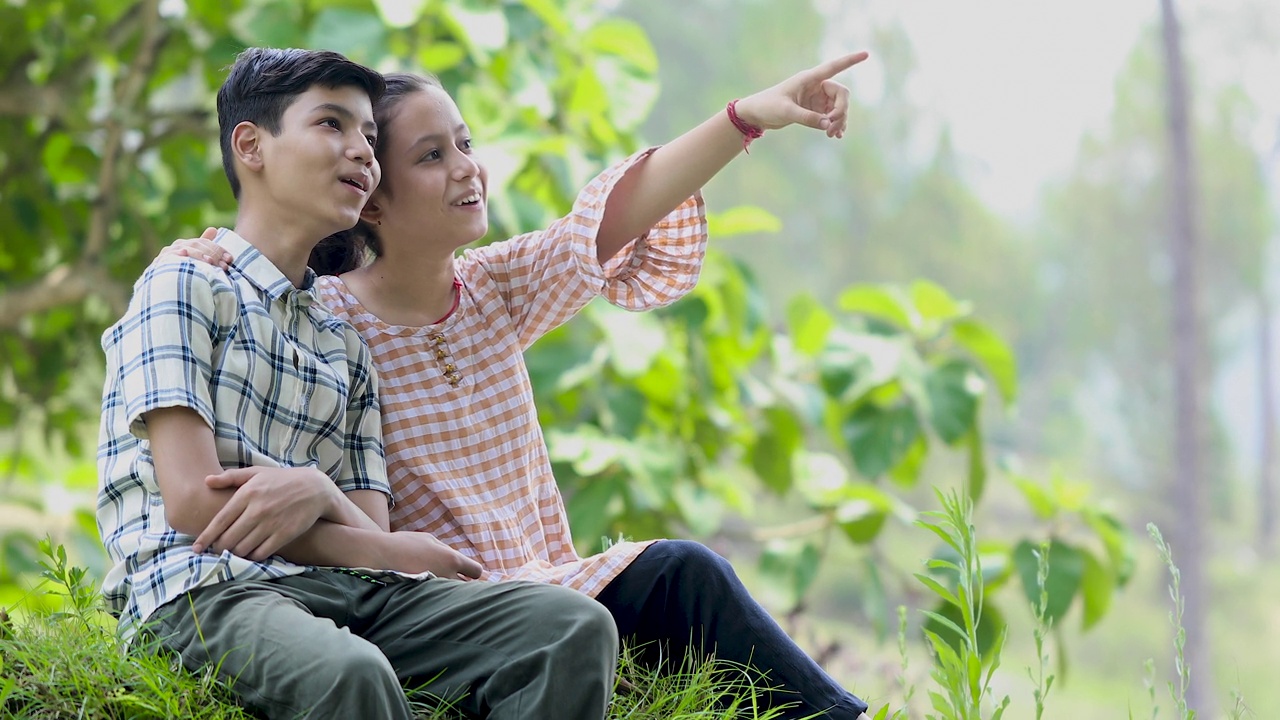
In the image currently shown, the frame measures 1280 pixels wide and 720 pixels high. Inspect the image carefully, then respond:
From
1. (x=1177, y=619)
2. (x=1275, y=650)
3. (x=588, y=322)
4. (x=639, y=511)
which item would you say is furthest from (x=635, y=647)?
(x=1275, y=650)

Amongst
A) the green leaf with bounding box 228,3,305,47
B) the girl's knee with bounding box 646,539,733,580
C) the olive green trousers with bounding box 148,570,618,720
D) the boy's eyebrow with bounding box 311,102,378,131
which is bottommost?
the girl's knee with bounding box 646,539,733,580

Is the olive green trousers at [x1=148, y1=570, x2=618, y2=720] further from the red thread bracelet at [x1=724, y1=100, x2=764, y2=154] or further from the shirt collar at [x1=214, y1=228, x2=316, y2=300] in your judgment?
the red thread bracelet at [x1=724, y1=100, x2=764, y2=154]

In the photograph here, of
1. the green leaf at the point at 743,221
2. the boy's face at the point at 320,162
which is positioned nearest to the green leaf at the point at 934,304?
the green leaf at the point at 743,221

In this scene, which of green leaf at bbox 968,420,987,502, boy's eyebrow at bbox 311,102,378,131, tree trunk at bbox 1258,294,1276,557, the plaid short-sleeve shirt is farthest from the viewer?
tree trunk at bbox 1258,294,1276,557

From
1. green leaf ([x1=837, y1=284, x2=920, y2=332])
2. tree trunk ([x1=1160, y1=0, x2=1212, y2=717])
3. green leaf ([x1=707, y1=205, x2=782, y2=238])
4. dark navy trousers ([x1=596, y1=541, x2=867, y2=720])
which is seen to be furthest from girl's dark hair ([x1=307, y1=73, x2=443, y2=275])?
tree trunk ([x1=1160, y1=0, x2=1212, y2=717])

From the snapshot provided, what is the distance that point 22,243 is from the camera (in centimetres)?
227

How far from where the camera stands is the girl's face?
3.12 ft

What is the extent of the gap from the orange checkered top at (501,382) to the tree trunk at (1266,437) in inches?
274

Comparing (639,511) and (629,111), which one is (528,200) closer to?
(629,111)

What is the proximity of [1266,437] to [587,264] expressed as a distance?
7.27 m

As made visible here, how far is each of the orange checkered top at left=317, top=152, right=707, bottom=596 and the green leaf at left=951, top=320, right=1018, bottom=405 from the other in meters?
1.00

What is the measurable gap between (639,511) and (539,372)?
0.83 feet

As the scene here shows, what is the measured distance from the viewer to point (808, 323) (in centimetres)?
210

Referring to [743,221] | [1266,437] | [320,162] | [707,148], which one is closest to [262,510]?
[320,162]
